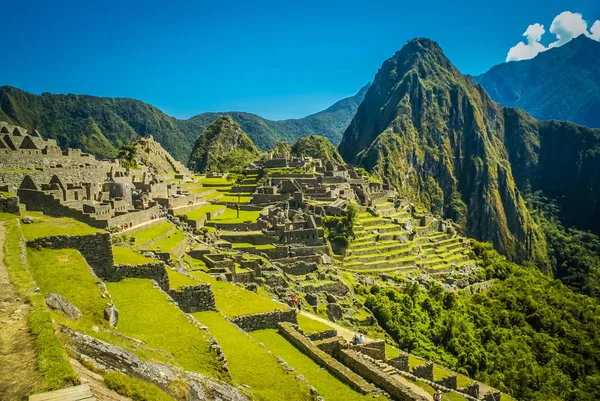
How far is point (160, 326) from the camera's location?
379 inches

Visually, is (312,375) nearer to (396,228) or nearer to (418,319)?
(418,319)

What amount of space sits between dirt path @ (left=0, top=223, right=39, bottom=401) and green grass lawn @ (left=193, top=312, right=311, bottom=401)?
428 centimetres

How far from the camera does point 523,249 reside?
6850 inches

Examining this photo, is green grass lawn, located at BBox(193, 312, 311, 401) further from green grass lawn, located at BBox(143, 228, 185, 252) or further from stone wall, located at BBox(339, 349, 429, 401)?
green grass lawn, located at BBox(143, 228, 185, 252)

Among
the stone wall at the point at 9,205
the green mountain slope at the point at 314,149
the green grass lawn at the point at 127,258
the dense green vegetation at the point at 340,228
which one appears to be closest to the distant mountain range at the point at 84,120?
the green mountain slope at the point at 314,149

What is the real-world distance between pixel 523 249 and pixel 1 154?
18520cm

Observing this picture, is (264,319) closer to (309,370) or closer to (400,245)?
(309,370)

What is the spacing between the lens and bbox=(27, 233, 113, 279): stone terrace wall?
11234 millimetres

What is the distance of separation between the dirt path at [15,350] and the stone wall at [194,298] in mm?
5026

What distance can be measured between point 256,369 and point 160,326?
2.41 meters

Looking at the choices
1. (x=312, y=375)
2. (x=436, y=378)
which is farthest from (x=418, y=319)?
(x=312, y=375)

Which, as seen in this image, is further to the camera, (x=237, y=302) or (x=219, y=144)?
(x=219, y=144)

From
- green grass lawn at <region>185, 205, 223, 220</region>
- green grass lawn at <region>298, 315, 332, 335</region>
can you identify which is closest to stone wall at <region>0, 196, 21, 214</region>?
green grass lawn at <region>298, 315, 332, 335</region>

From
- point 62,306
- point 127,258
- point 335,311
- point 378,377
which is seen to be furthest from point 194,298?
point 335,311
